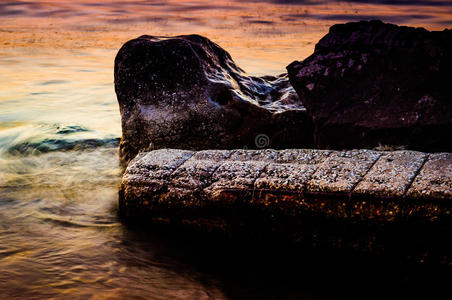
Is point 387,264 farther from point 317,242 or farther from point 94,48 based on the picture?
point 94,48

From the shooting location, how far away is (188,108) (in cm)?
435

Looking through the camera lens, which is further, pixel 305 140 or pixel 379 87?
pixel 305 140

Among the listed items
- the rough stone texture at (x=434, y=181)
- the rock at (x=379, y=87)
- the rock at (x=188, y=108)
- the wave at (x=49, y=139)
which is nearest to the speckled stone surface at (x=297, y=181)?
the rough stone texture at (x=434, y=181)

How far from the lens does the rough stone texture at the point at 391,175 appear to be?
2.72 meters

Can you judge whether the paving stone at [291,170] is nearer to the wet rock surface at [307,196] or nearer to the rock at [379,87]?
the wet rock surface at [307,196]

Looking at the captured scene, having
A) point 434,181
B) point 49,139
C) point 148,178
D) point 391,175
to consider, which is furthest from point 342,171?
point 49,139

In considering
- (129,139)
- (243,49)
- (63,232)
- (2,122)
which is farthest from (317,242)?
(243,49)

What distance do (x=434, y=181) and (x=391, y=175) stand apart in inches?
10.1

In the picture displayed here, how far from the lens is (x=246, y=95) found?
472 centimetres

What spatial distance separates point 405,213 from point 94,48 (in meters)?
13.2

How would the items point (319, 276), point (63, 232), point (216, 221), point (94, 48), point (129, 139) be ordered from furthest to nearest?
1. point (94, 48)
2. point (129, 139)
3. point (63, 232)
4. point (216, 221)
5. point (319, 276)

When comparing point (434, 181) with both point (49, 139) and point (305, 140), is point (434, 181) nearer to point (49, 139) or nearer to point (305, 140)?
point (305, 140)

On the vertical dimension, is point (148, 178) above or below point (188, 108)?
below

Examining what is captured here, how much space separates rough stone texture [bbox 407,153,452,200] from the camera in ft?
8.57
